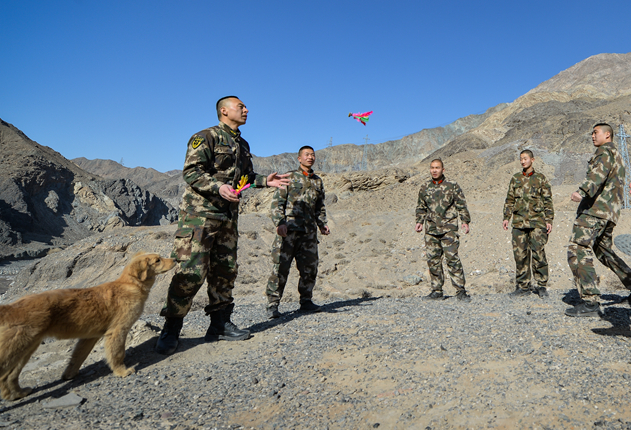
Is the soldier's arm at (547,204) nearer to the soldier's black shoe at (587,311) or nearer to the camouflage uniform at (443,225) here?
the camouflage uniform at (443,225)

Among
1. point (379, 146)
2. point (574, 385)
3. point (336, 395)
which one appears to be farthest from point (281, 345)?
point (379, 146)

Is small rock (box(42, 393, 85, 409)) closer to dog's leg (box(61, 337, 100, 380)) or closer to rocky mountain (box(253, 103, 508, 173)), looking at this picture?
dog's leg (box(61, 337, 100, 380))

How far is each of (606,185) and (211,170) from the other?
14.2 ft

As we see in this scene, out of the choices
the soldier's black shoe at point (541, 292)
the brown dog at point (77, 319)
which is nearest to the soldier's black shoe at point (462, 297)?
the soldier's black shoe at point (541, 292)

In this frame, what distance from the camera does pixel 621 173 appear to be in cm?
430

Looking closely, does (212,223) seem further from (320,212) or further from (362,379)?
(320,212)

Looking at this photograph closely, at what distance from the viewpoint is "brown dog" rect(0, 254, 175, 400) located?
2.48m

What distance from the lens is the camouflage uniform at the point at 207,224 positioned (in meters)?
3.44

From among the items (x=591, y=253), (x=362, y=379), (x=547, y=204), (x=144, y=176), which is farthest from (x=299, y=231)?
(x=144, y=176)

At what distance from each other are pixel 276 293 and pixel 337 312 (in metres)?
0.87

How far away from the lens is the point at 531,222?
5.92m

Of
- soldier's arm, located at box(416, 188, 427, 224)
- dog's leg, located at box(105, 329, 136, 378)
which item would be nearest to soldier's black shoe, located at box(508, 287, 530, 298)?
soldier's arm, located at box(416, 188, 427, 224)

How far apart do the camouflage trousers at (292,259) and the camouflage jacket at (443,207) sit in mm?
2086

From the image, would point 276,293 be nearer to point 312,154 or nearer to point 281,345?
point 281,345
